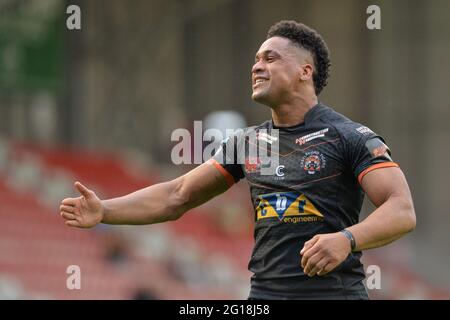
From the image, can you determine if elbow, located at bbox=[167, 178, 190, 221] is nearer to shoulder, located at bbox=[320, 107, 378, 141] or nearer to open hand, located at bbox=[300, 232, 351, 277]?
shoulder, located at bbox=[320, 107, 378, 141]

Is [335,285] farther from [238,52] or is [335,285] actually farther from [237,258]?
[238,52]

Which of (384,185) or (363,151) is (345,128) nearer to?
(363,151)

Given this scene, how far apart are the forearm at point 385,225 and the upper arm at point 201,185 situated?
105 centimetres

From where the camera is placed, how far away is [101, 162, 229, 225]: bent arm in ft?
16.1

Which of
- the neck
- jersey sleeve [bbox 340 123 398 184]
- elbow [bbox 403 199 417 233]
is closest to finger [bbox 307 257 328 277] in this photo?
elbow [bbox 403 199 417 233]

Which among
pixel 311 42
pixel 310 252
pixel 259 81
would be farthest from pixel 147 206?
pixel 310 252

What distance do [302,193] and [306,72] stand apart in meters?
0.69

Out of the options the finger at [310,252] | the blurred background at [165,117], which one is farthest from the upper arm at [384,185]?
the blurred background at [165,117]

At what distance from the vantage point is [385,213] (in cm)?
409

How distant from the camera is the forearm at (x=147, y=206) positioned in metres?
4.85

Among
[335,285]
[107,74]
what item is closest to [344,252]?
[335,285]

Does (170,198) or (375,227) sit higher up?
(170,198)

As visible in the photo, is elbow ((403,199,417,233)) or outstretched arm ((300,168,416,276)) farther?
elbow ((403,199,417,233))

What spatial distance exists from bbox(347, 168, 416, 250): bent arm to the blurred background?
360 inches
